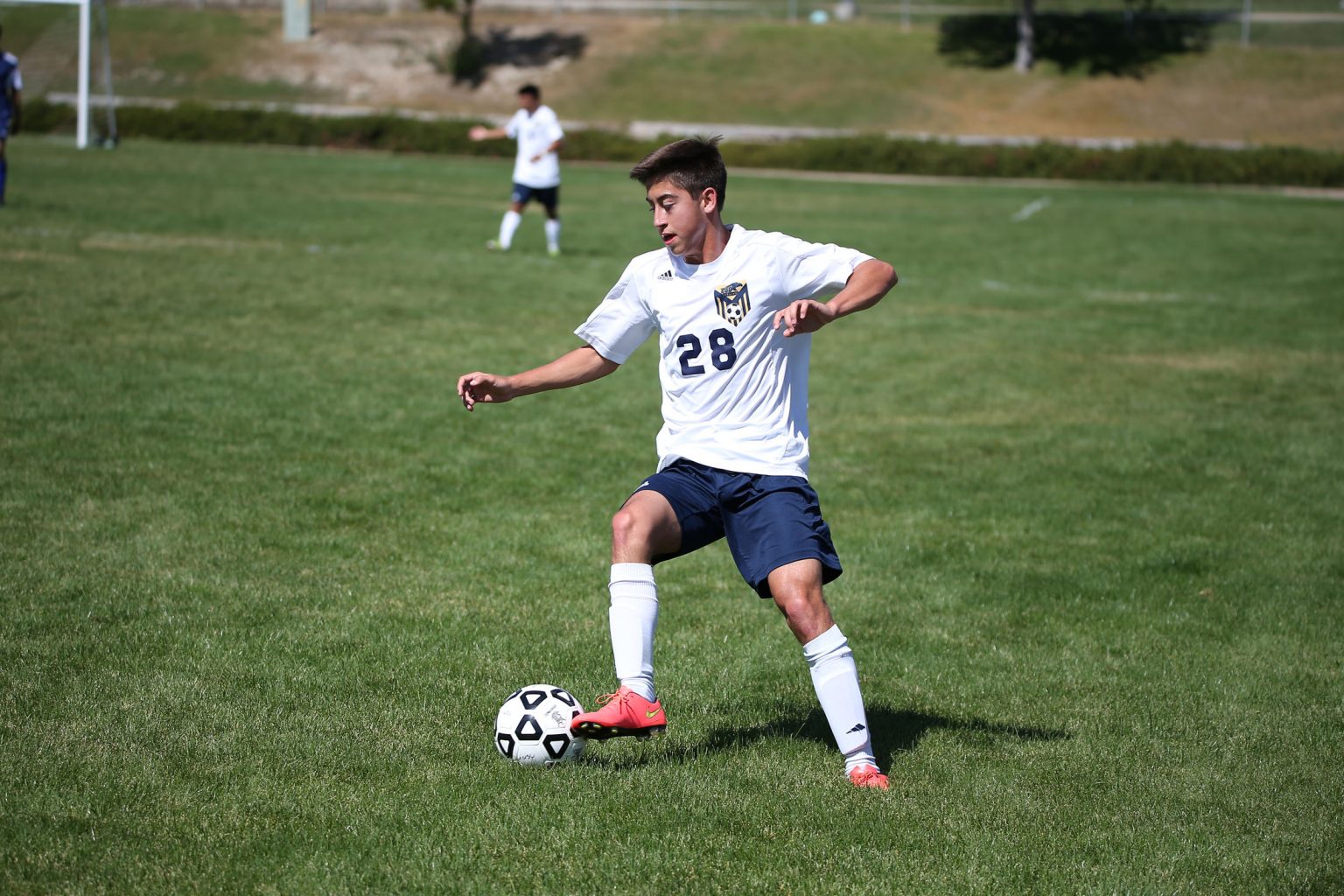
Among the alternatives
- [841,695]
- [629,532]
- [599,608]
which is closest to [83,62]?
[599,608]

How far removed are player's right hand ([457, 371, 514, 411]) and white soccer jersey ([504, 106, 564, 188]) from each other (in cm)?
1545

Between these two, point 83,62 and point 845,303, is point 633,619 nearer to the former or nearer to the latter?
point 845,303

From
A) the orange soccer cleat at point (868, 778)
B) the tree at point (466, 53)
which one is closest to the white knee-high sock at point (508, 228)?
the orange soccer cleat at point (868, 778)

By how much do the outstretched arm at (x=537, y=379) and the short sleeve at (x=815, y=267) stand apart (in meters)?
0.77

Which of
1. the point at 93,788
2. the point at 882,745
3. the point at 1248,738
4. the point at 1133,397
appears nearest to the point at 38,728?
the point at 93,788

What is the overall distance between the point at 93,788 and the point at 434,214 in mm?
21367

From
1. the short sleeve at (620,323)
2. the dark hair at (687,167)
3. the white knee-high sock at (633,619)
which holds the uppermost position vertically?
the dark hair at (687,167)

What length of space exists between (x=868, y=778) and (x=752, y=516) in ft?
3.36

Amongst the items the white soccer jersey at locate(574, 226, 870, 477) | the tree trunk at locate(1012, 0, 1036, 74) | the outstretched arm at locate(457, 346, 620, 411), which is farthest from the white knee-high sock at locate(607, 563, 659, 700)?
the tree trunk at locate(1012, 0, 1036, 74)

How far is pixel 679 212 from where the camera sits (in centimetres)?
501

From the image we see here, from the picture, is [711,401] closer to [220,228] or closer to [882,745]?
[882,745]

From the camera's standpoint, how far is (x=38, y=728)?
4859mm

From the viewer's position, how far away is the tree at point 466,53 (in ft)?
196

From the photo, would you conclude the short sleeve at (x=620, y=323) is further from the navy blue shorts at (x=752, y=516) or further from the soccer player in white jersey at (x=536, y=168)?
the soccer player in white jersey at (x=536, y=168)
